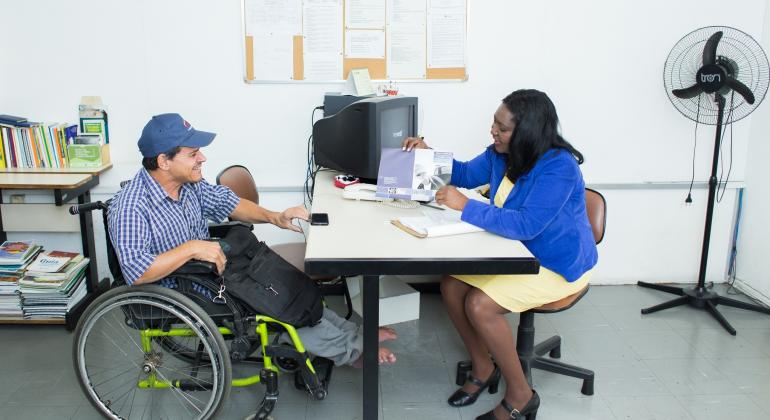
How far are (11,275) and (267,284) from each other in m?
1.58

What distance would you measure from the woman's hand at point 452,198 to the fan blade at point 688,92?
1597mm

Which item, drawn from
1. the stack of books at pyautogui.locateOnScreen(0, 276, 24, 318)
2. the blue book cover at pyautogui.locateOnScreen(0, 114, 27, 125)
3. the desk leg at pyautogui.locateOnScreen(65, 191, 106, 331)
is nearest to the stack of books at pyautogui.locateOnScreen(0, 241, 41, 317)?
the stack of books at pyautogui.locateOnScreen(0, 276, 24, 318)

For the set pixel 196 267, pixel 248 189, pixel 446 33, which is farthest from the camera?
pixel 446 33

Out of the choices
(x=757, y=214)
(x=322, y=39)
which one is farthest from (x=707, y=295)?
(x=322, y=39)

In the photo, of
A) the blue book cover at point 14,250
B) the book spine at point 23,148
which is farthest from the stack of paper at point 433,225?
the book spine at point 23,148

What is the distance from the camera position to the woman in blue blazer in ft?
7.28

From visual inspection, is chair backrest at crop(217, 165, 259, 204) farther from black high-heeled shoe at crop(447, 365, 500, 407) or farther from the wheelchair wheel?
black high-heeled shoe at crop(447, 365, 500, 407)

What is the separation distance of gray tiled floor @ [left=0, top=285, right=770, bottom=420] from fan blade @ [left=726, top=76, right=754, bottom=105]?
3.51 feet

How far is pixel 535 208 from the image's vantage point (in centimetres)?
221

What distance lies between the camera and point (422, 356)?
294 cm

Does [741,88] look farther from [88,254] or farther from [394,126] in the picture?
[88,254]

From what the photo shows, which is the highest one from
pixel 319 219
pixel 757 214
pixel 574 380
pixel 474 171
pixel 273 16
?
pixel 273 16

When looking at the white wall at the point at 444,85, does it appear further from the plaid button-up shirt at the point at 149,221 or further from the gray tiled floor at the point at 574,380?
the plaid button-up shirt at the point at 149,221

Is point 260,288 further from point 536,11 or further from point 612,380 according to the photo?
point 536,11
